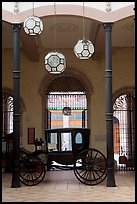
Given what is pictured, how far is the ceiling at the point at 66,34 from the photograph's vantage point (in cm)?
1107

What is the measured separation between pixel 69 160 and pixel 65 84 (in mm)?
5747

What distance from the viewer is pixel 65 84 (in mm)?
14820

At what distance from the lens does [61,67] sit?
8.54m

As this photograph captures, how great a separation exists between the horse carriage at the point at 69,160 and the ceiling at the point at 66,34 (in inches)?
137

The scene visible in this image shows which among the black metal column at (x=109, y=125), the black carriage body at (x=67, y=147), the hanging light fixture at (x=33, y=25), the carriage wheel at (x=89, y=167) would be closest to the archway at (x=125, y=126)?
the black carriage body at (x=67, y=147)

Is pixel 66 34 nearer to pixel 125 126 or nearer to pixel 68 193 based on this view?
pixel 125 126

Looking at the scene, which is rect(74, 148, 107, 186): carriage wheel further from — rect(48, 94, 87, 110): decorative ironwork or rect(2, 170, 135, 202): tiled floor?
rect(48, 94, 87, 110): decorative ironwork

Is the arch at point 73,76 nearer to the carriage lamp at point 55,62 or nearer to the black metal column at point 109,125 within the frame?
→ the black metal column at point 109,125

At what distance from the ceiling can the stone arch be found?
1049 millimetres

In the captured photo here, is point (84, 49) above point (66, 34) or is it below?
below

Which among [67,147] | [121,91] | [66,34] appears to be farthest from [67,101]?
[67,147]

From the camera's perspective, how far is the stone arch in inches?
567

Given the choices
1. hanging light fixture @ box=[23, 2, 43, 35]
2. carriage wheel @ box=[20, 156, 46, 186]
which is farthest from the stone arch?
hanging light fixture @ box=[23, 2, 43, 35]

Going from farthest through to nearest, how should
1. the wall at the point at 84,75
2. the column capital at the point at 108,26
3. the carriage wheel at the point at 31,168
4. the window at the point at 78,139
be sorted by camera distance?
the wall at the point at 84,75, the window at the point at 78,139, the column capital at the point at 108,26, the carriage wheel at the point at 31,168
